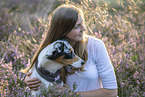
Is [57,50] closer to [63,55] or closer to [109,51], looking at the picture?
[63,55]

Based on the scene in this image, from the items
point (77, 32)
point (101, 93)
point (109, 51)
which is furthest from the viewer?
point (109, 51)

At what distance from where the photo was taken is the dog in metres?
1.77

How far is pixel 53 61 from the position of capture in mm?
1847

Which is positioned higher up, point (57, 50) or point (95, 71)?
point (57, 50)

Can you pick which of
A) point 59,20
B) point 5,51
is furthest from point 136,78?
point 5,51

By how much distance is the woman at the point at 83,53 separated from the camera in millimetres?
2111

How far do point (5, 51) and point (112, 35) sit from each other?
7.96 ft

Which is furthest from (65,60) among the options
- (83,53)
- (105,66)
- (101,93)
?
(101,93)

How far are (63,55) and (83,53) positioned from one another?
62 cm

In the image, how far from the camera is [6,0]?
10.4 metres

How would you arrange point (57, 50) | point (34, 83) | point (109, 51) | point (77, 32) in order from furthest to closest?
point (109, 51), point (77, 32), point (34, 83), point (57, 50)

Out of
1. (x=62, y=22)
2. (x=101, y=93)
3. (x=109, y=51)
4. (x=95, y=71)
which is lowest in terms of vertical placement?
(x=101, y=93)

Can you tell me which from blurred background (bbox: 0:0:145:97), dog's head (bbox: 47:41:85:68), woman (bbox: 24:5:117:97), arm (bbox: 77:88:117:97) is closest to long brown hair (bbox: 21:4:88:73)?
woman (bbox: 24:5:117:97)

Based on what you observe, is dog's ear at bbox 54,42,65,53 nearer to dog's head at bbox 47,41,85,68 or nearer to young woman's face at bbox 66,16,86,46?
dog's head at bbox 47,41,85,68
